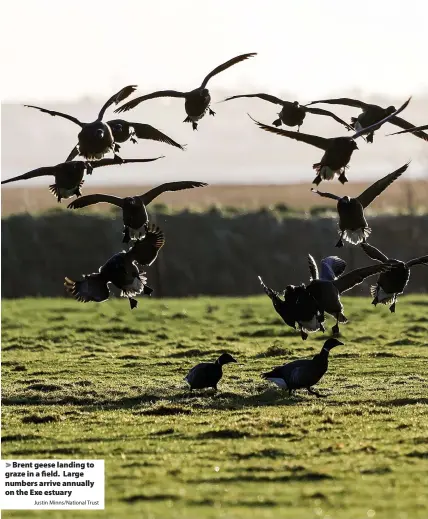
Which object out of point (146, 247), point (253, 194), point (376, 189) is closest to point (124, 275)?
point (146, 247)

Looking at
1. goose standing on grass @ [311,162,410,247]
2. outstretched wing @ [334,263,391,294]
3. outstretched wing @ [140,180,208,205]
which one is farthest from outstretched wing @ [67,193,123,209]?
outstretched wing @ [334,263,391,294]

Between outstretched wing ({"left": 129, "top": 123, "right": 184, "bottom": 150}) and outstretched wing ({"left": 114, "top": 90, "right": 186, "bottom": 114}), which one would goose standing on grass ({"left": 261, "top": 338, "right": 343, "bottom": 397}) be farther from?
outstretched wing ({"left": 114, "top": 90, "right": 186, "bottom": 114})

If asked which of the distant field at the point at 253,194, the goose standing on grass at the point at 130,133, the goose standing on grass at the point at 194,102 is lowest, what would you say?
the goose standing on grass at the point at 130,133

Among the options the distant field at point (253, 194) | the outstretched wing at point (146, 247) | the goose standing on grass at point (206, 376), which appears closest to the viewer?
the outstretched wing at point (146, 247)

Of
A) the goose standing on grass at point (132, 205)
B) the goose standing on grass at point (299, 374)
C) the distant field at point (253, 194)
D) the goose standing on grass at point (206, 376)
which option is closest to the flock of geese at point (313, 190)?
the goose standing on grass at point (132, 205)

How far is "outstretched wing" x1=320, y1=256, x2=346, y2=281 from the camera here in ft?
55.6

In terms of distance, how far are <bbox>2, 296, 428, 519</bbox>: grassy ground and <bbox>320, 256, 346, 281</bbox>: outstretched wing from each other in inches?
90.1

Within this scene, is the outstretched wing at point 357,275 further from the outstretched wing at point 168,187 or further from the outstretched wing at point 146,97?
the outstretched wing at point 146,97

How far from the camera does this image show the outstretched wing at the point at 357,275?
50.7ft

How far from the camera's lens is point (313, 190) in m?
14.9

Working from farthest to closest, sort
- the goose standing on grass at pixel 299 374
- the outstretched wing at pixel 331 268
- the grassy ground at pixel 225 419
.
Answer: the goose standing on grass at pixel 299 374, the outstretched wing at pixel 331 268, the grassy ground at pixel 225 419

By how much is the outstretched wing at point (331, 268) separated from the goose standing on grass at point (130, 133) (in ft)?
9.64

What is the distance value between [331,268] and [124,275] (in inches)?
122

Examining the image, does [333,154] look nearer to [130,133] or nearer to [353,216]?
[353,216]
